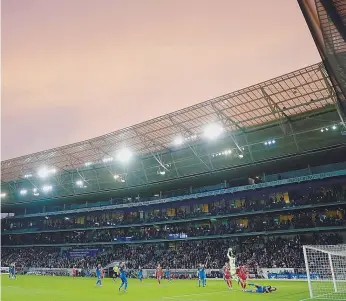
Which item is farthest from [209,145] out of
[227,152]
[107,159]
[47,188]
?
[47,188]

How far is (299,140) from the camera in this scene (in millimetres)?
46375

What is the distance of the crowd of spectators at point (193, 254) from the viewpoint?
42.8 m

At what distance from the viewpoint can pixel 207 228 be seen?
54688 millimetres

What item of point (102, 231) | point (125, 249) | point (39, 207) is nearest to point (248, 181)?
point (125, 249)

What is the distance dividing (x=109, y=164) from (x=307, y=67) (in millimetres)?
39889

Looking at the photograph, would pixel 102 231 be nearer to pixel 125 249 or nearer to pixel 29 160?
pixel 125 249

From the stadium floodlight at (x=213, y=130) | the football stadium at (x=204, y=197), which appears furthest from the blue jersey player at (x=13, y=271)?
the stadium floodlight at (x=213, y=130)

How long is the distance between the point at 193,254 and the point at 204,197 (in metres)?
9.45

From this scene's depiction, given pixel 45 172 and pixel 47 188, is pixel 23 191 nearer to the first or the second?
pixel 47 188

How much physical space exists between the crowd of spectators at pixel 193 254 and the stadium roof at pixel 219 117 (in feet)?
53.0

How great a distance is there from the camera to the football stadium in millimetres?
38963

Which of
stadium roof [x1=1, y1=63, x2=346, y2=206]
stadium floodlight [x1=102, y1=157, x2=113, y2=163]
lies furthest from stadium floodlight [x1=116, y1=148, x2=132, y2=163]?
stadium floodlight [x1=102, y1=157, x2=113, y2=163]

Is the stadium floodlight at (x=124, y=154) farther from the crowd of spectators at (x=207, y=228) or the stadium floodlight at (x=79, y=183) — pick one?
the crowd of spectators at (x=207, y=228)

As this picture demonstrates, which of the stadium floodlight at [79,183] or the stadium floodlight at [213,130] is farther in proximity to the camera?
the stadium floodlight at [79,183]
